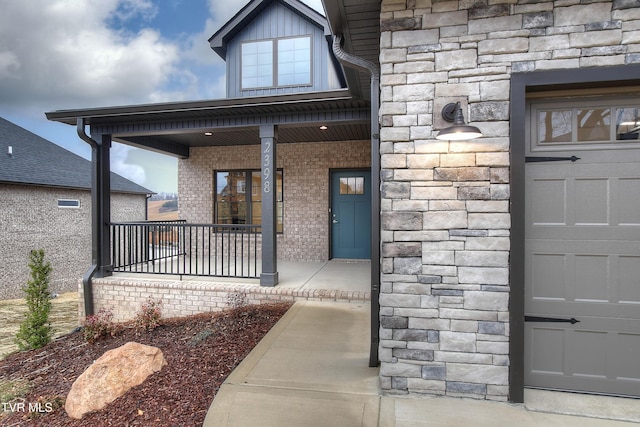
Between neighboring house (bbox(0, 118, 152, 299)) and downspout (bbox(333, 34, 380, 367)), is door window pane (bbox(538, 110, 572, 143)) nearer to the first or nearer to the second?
downspout (bbox(333, 34, 380, 367))

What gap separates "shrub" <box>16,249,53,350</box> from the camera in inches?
175

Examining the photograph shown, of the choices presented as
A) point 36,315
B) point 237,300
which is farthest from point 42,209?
point 237,300

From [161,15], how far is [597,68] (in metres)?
42.7

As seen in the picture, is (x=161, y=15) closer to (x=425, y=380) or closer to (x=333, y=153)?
(x=333, y=153)

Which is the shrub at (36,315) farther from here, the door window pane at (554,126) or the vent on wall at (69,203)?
the vent on wall at (69,203)

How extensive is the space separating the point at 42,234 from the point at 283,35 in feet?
32.1

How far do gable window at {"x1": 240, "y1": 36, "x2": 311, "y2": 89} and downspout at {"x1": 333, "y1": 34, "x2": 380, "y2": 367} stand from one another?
468cm

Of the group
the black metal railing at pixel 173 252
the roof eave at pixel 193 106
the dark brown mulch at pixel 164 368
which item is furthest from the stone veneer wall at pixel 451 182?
the black metal railing at pixel 173 252

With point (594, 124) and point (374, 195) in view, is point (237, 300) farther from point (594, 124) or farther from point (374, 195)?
point (594, 124)

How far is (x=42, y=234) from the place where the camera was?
1022cm

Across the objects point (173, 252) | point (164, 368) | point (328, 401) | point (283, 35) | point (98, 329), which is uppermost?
point (283, 35)

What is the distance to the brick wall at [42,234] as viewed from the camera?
9170mm

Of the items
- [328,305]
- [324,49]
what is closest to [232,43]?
[324,49]

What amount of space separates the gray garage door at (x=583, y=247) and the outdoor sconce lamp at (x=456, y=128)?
55 cm
